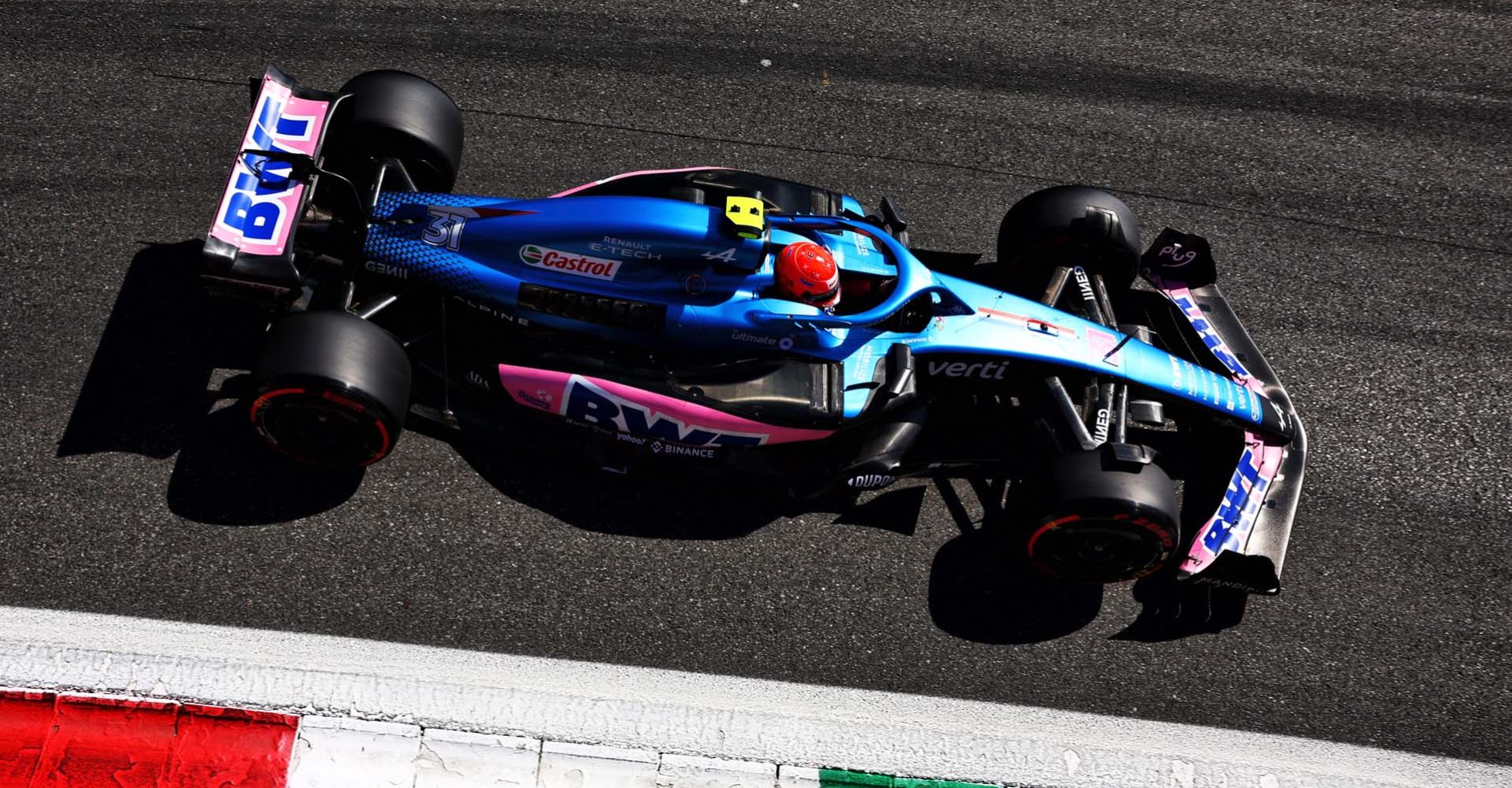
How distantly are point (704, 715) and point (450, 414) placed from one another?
6.93 ft

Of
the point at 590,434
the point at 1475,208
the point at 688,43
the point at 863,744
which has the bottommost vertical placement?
the point at 863,744

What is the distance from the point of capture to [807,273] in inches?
230

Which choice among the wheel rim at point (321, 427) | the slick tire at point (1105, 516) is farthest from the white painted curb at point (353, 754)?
the slick tire at point (1105, 516)

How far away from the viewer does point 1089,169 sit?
8148 millimetres

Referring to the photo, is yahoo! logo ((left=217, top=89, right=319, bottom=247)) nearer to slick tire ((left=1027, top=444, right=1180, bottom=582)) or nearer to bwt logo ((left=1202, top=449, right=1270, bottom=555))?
slick tire ((left=1027, top=444, right=1180, bottom=582))

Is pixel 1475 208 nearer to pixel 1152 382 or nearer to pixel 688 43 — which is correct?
pixel 1152 382

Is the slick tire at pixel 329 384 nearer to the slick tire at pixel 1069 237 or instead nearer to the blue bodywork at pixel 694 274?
the blue bodywork at pixel 694 274

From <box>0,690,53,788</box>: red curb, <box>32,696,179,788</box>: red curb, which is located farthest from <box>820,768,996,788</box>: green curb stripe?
<box>0,690,53,788</box>: red curb

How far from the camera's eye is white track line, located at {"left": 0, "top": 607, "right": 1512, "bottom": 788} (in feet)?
18.4

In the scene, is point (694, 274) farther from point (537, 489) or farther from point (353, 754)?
point (353, 754)

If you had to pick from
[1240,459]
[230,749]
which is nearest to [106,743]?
[230,749]

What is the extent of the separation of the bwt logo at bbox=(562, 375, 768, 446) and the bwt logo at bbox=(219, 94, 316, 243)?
175 centimetres

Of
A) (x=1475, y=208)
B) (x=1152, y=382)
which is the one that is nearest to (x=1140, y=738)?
(x=1152, y=382)

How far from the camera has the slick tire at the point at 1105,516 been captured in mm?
5711
